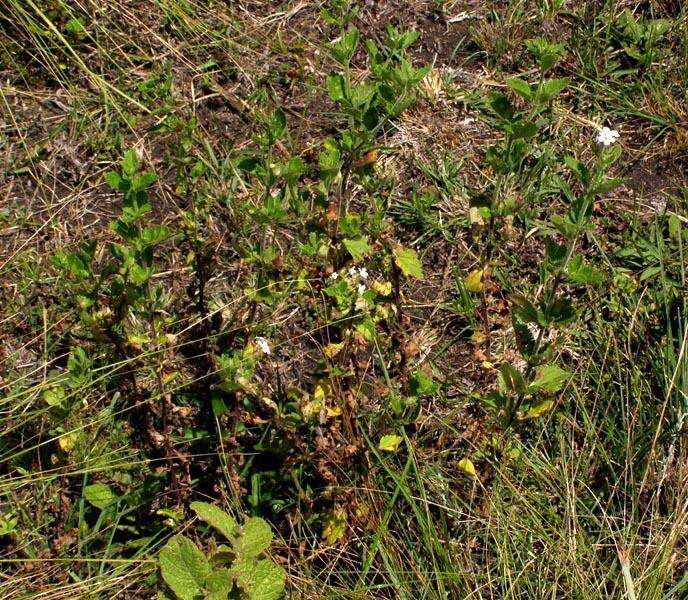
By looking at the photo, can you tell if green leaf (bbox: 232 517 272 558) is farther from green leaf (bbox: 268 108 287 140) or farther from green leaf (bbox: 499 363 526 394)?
green leaf (bbox: 268 108 287 140)

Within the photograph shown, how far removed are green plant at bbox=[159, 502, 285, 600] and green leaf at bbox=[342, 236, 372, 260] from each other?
0.73 metres

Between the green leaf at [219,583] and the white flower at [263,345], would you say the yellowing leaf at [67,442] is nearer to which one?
the white flower at [263,345]

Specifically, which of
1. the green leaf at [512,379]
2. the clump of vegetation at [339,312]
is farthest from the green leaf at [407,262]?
the green leaf at [512,379]

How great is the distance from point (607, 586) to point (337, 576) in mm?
676

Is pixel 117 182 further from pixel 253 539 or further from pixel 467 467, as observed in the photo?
pixel 467 467

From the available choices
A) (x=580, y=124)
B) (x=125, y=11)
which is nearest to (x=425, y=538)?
(x=580, y=124)

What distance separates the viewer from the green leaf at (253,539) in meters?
1.91

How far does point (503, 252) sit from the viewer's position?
2959 millimetres

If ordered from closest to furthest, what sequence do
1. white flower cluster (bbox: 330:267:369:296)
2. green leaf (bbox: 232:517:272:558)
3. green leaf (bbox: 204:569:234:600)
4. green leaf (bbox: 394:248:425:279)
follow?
green leaf (bbox: 204:569:234:600) → green leaf (bbox: 232:517:272:558) → white flower cluster (bbox: 330:267:369:296) → green leaf (bbox: 394:248:425:279)

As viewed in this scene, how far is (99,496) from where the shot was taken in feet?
7.82

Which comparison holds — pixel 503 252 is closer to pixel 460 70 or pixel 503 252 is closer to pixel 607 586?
pixel 460 70

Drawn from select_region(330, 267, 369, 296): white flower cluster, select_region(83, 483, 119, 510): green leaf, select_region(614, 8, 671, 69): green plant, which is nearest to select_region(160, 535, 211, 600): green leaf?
select_region(83, 483, 119, 510): green leaf

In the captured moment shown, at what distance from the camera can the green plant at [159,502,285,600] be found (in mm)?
1832

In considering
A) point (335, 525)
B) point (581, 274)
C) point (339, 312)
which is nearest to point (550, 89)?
point (581, 274)
